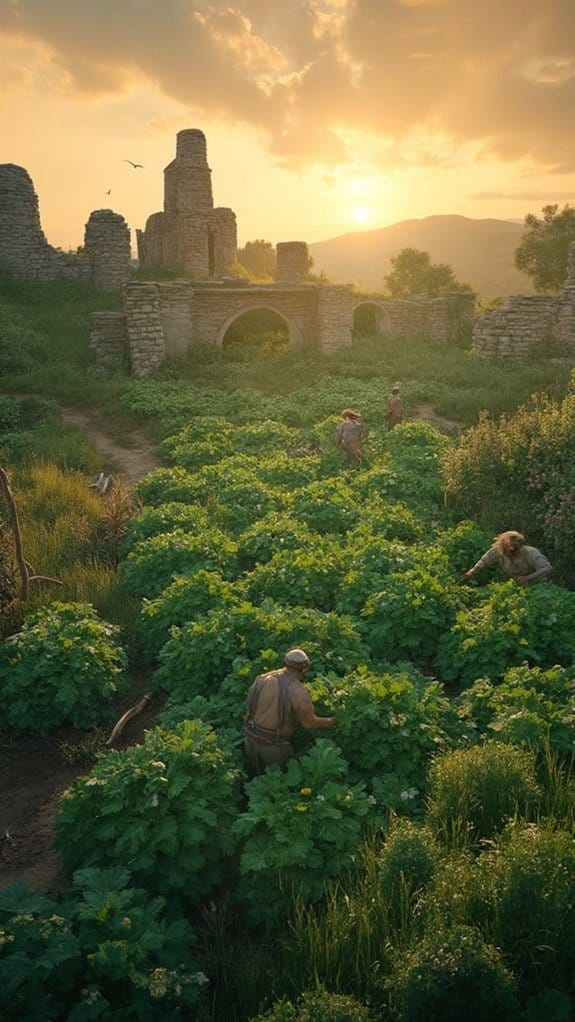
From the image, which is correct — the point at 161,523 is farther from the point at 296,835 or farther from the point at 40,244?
the point at 40,244

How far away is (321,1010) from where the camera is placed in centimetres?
326

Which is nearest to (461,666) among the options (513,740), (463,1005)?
(513,740)

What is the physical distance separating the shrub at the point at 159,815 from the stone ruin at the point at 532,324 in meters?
21.2

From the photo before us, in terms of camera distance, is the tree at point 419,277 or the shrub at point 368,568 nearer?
the shrub at point 368,568

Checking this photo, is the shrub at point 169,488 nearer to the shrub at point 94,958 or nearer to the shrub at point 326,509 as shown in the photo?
the shrub at point 326,509

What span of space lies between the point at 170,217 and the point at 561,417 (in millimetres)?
26189

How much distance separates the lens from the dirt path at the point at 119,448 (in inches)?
580

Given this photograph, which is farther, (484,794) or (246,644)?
(246,644)

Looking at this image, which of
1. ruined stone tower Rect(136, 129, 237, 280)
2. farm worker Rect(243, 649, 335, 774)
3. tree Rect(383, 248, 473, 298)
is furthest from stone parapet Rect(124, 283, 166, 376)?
tree Rect(383, 248, 473, 298)

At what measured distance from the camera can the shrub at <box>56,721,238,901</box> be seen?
442 centimetres

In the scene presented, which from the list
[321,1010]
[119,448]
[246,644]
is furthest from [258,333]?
[321,1010]

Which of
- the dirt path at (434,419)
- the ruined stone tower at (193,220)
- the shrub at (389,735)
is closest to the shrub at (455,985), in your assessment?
the shrub at (389,735)

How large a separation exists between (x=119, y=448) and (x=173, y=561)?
8.35 metres

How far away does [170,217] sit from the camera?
31.2 m
